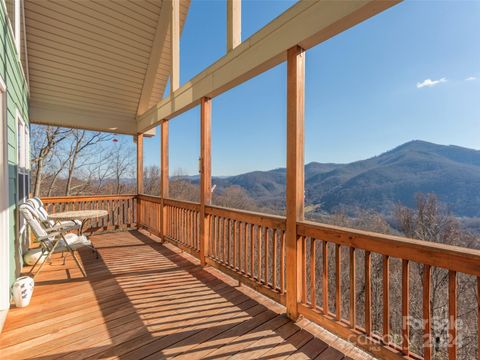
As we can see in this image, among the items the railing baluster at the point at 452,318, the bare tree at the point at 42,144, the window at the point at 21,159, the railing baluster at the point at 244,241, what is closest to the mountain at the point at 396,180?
the railing baluster at the point at 244,241

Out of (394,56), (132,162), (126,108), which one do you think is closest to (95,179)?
(132,162)

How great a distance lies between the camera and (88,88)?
5289 mm

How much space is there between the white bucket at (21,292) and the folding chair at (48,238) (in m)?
0.56

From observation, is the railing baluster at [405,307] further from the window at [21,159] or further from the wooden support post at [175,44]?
the window at [21,159]

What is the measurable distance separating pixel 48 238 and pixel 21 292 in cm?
88

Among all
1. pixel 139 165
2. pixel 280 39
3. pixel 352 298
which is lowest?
pixel 352 298

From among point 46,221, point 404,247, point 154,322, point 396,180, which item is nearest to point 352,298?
point 404,247

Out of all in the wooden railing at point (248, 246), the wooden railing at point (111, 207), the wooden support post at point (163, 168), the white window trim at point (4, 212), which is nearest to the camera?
the white window trim at point (4, 212)

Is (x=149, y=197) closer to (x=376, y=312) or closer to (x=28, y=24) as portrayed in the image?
(x=28, y=24)

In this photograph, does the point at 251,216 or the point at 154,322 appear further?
the point at 251,216

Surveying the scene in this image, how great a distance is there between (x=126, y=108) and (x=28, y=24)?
2.16 m

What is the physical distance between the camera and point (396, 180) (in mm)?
8922

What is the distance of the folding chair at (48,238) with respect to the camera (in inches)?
117

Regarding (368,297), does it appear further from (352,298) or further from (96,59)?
(96,59)
